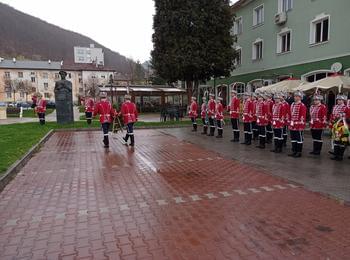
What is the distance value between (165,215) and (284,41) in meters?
20.7

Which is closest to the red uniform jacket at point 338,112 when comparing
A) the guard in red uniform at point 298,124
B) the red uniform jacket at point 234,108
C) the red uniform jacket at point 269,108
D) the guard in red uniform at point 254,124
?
the guard in red uniform at point 298,124

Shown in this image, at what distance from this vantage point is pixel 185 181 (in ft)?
22.6

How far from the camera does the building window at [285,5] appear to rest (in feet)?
70.4

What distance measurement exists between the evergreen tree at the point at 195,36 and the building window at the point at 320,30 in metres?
7.13

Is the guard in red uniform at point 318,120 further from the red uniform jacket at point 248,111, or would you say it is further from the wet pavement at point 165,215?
the wet pavement at point 165,215

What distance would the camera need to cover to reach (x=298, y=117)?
961 cm

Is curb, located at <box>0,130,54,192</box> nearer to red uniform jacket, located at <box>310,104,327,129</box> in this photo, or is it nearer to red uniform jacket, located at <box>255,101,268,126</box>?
red uniform jacket, located at <box>255,101,268,126</box>

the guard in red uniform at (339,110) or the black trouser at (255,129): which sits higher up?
the guard in red uniform at (339,110)

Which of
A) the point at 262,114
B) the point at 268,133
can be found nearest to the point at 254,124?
the point at 268,133

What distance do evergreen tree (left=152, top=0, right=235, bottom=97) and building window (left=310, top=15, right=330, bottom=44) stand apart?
7.13 meters

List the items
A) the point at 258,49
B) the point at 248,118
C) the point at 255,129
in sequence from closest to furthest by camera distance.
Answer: the point at 248,118, the point at 255,129, the point at 258,49

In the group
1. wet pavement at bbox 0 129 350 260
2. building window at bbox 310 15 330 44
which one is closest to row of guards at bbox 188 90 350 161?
wet pavement at bbox 0 129 350 260

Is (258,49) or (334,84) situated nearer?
(334,84)

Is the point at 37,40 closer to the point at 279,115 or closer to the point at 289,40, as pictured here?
the point at 289,40
